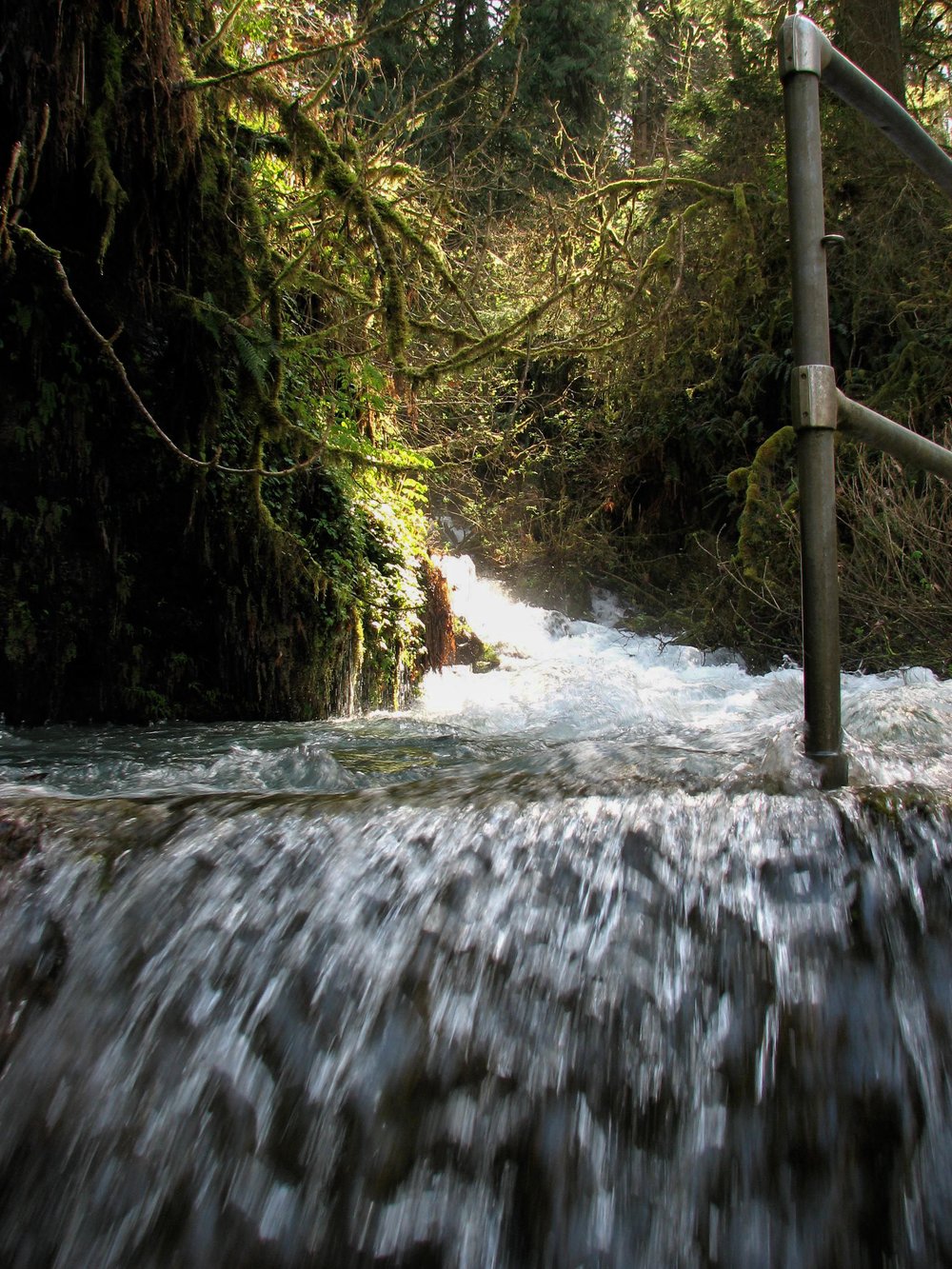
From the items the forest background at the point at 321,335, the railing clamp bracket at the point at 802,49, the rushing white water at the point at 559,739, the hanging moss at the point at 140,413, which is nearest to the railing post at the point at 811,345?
the railing clamp bracket at the point at 802,49

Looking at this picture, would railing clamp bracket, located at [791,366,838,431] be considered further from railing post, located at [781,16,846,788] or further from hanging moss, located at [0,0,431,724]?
hanging moss, located at [0,0,431,724]

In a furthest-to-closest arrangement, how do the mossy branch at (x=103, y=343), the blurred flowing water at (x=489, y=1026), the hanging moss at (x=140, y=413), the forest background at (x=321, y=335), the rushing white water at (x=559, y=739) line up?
the forest background at (x=321, y=335)
the hanging moss at (x=140, y=413)
the mossy branch at (x=103, y=343)
the rushing white water at (x=559, y=739)
the blurred flowing water at (x=489, y=1026)

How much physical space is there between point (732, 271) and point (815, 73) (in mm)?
8474

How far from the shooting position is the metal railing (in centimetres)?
157

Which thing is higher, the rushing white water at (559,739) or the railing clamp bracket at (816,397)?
the railing clamp bracket at (816,397)

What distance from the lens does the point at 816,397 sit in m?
1.58

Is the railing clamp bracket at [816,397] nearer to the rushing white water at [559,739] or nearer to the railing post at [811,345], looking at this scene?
the railing post at [811,345]

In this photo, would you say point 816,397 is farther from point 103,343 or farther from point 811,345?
point 103,343

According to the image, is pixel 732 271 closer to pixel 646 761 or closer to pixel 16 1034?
pixel 646 761

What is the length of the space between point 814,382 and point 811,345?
0.22 ft

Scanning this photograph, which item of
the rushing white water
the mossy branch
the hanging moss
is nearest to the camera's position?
the rushing white water

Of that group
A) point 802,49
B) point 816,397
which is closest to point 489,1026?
point 816,397

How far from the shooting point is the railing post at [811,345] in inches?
61.9

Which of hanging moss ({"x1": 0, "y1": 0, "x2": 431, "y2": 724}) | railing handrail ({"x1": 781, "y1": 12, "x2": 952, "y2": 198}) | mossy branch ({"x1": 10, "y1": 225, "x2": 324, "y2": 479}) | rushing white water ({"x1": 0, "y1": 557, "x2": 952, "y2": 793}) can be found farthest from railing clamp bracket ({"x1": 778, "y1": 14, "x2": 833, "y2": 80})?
hanging moss ({"x1": 0, "y1": 0, "x2": 431, "y2": 724})
